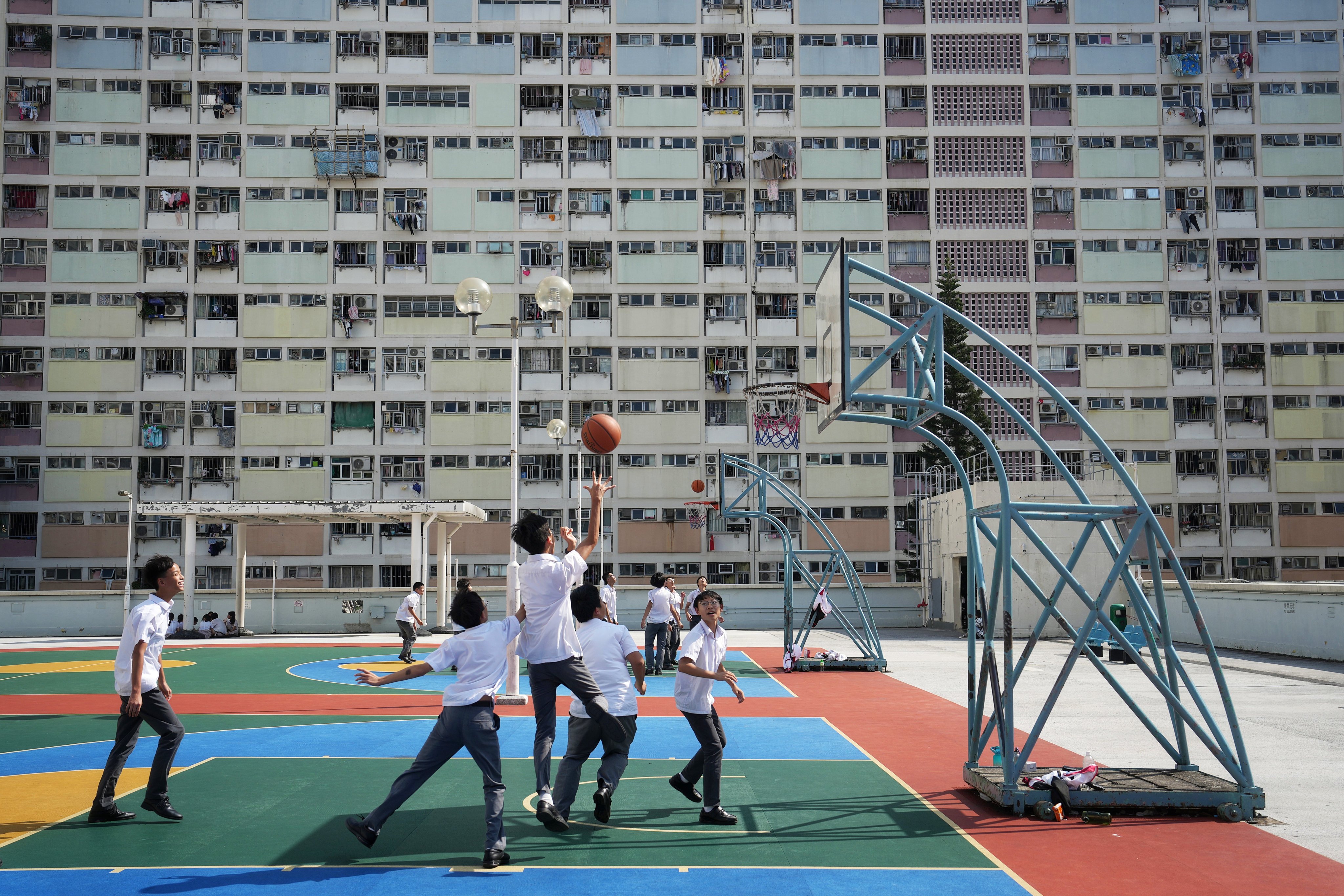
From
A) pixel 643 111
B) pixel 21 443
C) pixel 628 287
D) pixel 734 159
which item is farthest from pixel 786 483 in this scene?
pixel 21 443

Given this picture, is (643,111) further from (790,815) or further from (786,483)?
(790,815)

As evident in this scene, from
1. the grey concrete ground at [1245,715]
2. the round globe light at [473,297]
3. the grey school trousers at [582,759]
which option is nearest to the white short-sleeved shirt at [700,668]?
the grey school trousers at [582,759]

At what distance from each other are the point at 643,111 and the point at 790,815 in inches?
1866

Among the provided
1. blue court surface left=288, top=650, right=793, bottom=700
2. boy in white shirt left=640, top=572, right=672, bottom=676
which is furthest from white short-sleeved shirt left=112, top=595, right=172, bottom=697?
boy in white shirt left=640, top=572, right=672, bottom=676

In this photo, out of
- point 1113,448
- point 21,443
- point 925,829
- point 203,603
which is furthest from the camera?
point 1113,448

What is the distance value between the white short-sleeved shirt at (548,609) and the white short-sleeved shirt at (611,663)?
396 mm

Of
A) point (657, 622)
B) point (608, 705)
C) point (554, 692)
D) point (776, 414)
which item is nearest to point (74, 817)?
point (554, 692)

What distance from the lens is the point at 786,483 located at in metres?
52.4

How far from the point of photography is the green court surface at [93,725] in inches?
527

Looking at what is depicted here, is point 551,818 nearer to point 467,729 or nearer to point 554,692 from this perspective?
point 554,692

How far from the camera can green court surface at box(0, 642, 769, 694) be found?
19.5m

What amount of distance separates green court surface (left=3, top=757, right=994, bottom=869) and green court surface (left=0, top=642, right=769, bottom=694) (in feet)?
22.1

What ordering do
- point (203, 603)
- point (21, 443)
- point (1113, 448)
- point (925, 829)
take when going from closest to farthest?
point (925, 829) → point (203, 603) → point (21, 443) → point (1113, 448)

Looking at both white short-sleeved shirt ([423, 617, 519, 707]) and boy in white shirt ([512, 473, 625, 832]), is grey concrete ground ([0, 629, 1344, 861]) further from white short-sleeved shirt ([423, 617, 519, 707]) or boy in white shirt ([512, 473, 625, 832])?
white short-sleeved shirt ([423, 617, 519, 707])
